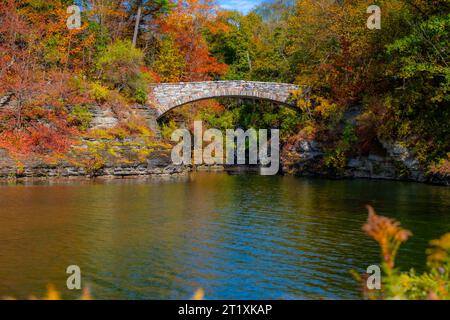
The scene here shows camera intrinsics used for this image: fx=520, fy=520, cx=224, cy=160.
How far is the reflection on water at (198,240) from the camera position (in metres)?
9.49

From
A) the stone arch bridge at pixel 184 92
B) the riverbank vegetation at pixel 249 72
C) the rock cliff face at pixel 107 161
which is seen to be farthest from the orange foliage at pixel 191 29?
the rock cliff face at pixel 107 161

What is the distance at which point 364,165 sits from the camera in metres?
33.3

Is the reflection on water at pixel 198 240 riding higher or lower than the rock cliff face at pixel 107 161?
lower

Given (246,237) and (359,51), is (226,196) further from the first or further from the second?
(359,51)

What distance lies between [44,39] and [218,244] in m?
25.3

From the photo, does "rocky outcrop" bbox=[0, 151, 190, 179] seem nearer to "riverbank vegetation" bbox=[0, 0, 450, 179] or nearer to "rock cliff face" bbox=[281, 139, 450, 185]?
"riverbank vegetation" bbox=[0, 0, 450, 179]

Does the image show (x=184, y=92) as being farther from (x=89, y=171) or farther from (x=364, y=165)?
(x=364, y=165)

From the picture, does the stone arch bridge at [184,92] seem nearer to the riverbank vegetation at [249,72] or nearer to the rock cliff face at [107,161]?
the riverbank vegetation at [249,72]

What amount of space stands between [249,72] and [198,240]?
3925 centimetres

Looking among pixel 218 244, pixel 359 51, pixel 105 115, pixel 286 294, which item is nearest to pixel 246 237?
pixel 218 244

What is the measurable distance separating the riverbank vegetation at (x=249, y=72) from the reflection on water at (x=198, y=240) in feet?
21.1

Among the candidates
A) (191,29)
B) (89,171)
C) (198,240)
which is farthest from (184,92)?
(198,240)

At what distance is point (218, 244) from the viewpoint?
12844 mm

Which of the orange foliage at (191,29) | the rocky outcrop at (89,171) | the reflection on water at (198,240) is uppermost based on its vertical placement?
the orange foliage at (191,29)
